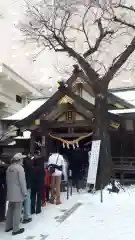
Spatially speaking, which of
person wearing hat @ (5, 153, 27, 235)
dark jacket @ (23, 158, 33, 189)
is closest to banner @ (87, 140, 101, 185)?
dark jacket @ (23, 158, 33, 189)

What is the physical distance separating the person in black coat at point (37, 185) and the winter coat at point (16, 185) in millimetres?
1071

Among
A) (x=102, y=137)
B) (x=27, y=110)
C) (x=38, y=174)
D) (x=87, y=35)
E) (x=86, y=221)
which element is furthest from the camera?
(x=27, y=110)

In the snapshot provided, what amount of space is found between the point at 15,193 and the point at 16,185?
0.20 metres

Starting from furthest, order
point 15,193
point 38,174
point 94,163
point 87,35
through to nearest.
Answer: point 87,35 < point 94,163 < point 38,174 < point 15,193

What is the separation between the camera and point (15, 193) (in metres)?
6.89

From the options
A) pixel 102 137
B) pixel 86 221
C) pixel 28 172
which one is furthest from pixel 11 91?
pixel 86 221

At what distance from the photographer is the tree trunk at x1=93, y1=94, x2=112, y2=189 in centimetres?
1154

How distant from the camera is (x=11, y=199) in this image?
6875mm

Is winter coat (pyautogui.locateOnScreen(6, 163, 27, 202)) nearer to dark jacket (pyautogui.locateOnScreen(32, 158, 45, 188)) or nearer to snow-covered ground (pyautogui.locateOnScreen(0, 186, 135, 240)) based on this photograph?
snow-covered ground (pyautogui.locateOnScreen(0, 186, 135, 240))

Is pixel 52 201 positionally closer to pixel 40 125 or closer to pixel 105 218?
pixel 105 218

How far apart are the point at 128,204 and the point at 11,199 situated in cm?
422

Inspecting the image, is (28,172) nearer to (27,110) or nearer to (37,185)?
(37,185)

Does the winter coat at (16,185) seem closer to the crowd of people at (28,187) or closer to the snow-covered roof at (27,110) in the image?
the crowd of people at (28,187)

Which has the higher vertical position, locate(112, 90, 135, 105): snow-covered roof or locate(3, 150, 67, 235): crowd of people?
locate(112, 90, 135, 105): snow-covered roof
